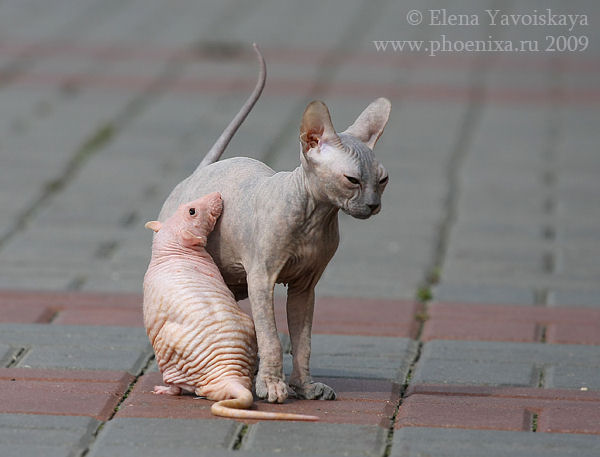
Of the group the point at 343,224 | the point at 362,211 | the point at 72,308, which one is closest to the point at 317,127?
the point at 362,211

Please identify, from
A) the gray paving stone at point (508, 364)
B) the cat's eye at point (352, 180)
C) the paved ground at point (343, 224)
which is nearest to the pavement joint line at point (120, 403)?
the paved ground at point (343, 224)

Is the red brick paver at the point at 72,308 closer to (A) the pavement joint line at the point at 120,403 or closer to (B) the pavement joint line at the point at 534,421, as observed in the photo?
(A) the pavement joint line at the point at 120,403

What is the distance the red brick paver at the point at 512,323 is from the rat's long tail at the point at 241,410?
4.77 feet

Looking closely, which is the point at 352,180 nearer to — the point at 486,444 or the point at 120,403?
the point at 486,444

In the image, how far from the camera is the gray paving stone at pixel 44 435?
3904mm

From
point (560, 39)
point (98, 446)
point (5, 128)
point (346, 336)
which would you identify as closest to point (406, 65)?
point (560, 39)

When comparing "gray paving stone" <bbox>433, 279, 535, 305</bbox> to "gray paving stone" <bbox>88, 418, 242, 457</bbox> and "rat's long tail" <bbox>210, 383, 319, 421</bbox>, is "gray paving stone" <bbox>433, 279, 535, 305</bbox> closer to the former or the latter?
"rat's long tail" <bbox>210, 383, 319, 421</bbox>

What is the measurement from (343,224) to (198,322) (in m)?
3.64

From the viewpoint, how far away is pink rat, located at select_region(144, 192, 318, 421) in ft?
13.9

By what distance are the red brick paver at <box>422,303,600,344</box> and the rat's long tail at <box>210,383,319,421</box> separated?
145 cm

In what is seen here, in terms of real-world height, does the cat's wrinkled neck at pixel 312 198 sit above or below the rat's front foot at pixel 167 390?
above

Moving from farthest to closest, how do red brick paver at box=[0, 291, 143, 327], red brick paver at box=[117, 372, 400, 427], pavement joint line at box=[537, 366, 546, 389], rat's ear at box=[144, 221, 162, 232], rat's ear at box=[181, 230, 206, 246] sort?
red brick paver at box=[0, 291, 143, 327] < pavement joint line at box=[537, 366, 546, 389] < rat's ear at box=[144, 221, 162, 232] < rat's ear at box=[181, 230, 206, 246] < red brick paver at box=[117, 372, 400, 427]

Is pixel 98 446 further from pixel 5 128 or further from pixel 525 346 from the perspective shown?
pixel 5 128

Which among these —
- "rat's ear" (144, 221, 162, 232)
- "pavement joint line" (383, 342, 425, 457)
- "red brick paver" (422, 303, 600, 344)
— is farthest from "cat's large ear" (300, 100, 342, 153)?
"red brick paver" (422, 303, 600, 344)
